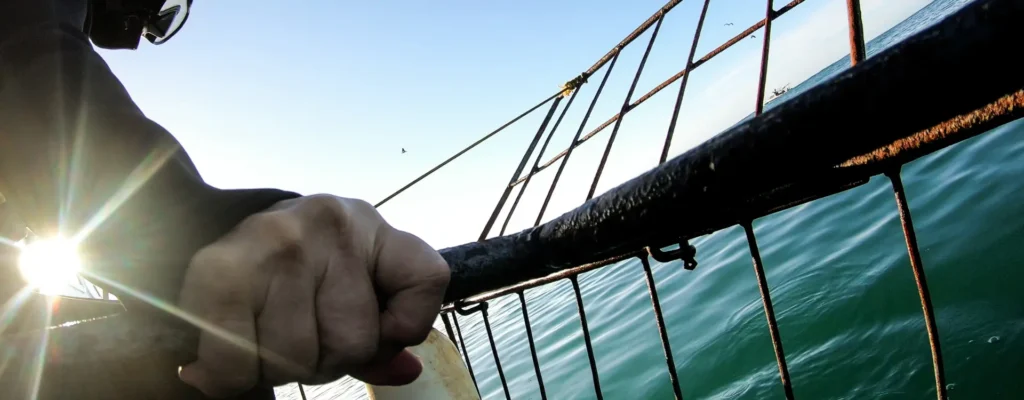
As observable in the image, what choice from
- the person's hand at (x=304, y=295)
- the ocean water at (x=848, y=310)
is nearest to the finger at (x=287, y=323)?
the person's hand at (x=304, y=295)

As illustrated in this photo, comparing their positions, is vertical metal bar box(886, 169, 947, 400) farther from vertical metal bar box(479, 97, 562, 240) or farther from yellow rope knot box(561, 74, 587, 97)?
yellow rope knot box(561, 74, 587, 97)

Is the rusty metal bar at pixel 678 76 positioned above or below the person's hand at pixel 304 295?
above

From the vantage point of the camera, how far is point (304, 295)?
71 centimetres

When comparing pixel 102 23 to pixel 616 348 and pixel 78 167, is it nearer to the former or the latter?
pixel 78 167

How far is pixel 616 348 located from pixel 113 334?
12.9 m

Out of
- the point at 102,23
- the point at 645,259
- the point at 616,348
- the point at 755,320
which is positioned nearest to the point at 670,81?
the point at 645,259

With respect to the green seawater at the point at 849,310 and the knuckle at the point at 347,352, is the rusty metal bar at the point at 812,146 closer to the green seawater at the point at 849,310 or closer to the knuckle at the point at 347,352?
the knuckle at the point at 347,352

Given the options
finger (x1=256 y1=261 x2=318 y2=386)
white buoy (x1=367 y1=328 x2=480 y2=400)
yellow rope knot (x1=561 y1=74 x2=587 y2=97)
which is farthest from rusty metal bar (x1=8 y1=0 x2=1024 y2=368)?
yellow rope knot (x1=561 y1=74 x2=587 y2=97)

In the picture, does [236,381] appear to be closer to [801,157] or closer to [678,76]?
[801,157]

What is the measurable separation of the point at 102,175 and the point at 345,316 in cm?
46

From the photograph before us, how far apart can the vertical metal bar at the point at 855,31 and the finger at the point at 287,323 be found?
1867 mm

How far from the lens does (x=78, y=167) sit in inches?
32.3

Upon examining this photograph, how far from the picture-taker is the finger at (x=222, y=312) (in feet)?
2.20

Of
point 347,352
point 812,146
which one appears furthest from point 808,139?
point 347,352
